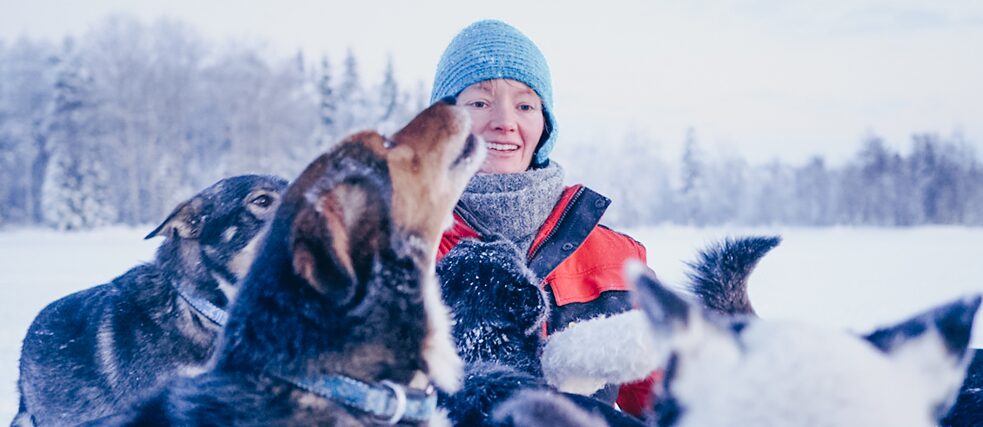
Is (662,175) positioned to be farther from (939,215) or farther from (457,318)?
(457,318)

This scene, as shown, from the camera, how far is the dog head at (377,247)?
6.61 feet

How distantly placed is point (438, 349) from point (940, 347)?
1412mm

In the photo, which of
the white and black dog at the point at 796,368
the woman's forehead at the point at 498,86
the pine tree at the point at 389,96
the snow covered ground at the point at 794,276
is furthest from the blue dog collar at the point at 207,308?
the pine tree at the point at 389,96

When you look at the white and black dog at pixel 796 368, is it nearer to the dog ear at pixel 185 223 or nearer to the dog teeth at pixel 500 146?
the dog teeth at pixel 500 146

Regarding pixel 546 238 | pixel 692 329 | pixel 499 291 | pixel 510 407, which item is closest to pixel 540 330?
pixel 499 291

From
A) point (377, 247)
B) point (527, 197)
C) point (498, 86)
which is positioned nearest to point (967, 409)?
point (527, 197)

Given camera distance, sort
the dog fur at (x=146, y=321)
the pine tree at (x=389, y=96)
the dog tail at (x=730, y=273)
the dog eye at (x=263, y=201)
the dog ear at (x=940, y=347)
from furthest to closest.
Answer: the pine tree at (x=389, y=96), the dog eye at (x=263, y=201), the dog fur at (x=146, y=321), the dog tail at (x=730, y=273), the dog ear at (x=940, y=347)

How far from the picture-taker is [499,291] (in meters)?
2.63

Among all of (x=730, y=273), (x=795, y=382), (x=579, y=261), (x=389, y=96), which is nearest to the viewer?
(x=795, y=382)

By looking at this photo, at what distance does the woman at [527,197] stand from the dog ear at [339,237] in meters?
1.20

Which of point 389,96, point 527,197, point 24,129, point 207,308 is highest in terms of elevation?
point 389,96

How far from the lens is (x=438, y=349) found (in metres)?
2.24

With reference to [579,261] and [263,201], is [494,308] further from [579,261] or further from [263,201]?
[263,201]

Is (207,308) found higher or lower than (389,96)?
lower
